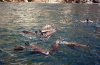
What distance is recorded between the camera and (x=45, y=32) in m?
20.6

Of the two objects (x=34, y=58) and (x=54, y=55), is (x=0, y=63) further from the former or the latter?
(x=54, y=55)

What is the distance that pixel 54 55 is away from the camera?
560 inches

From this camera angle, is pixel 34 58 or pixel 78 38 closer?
pixel 34 58

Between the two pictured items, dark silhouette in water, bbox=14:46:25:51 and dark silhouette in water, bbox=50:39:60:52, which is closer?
dark silhouette in water, bbox=50:39:60:52

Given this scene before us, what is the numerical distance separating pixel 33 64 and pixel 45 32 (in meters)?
8.10

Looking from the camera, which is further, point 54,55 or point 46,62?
point 54,55

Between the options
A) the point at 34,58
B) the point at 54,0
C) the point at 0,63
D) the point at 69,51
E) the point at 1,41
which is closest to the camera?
the point at 0,63

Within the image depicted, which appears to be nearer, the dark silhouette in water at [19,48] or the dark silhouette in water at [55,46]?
the dark silhouette in water at [55,46]

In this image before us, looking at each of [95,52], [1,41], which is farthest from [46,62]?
[1,41]

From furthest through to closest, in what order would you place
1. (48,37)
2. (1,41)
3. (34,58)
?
(48,37) → (1,41) → (34,58)

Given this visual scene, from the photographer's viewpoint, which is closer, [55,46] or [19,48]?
[19,48]

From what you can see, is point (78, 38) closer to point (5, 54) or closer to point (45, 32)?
point (45, 32)

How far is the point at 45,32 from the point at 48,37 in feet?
4.64

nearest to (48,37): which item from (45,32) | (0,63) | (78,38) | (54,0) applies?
(45,32)
